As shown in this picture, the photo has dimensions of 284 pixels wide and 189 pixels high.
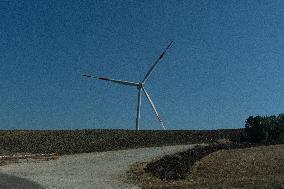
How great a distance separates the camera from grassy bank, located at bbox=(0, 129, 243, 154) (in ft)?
154

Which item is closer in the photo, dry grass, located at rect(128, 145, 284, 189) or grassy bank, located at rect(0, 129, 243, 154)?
dry grass, located at rect(128, 145, 284, 189)

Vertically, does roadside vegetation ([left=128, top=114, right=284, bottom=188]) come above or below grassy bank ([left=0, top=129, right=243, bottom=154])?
below

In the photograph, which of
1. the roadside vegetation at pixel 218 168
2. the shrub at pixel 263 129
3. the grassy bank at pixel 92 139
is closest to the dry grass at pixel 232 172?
the roadside vegetation at pixel 218 168

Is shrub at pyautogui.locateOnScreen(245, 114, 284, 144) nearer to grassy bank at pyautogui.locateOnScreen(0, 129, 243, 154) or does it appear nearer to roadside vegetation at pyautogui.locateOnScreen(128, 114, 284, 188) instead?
grassy bank at pyautogui.locateOnScreen(0, 129, 243, 154)

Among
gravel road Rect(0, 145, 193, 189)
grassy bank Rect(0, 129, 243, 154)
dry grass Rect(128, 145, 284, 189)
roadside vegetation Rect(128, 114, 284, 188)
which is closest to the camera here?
dry grass Rect(128, 145, 284, 189)

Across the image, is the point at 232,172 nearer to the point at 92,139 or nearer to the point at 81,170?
the point at 81,170

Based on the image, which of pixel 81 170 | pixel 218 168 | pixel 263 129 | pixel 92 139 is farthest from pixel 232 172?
pixel 92 139

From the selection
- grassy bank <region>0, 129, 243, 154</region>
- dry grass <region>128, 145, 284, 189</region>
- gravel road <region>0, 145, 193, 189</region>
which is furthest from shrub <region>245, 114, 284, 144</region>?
dry grass <region>128, 145, 284, 189</region>

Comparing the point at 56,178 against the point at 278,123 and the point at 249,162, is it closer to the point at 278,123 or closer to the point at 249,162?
the point at 249,162

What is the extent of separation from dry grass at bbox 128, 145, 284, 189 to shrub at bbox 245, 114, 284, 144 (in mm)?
10873

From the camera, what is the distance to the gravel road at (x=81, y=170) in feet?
76.2

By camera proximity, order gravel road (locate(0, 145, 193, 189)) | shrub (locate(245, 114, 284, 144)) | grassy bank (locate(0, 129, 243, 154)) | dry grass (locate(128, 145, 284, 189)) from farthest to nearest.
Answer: grassy bank (locate(0, 129, 243, 154)) → shrub (locate(245, 114, 284, 144)) → gravel road (locate(0, 145, 193, 189)) → dry grass (locate(128, 145, 284, 189))

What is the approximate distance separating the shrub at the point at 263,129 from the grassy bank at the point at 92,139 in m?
2.59

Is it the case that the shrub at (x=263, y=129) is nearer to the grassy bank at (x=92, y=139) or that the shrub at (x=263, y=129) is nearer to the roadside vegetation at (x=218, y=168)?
the grassy bank at (x=92, y=139)
